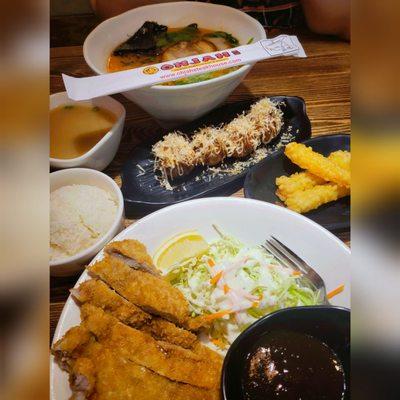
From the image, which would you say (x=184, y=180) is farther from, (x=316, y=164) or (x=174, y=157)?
(x=316, y=164)

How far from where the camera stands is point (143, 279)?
126cm

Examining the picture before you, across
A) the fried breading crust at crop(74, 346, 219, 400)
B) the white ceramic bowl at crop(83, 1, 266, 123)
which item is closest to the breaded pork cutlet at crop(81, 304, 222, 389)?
the fried breading crust at crop(74, 346, 219, 400)

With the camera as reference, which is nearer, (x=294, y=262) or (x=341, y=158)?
(x=294, y=262)

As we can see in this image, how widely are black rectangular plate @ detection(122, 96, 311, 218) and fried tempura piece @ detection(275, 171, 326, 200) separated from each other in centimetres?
Answer: 14

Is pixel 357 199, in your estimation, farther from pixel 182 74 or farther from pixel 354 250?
pixel 182 74

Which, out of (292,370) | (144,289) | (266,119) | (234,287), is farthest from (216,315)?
(266,119)

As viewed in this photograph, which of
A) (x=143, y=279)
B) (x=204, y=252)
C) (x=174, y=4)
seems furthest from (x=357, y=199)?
(x=174, y=4)

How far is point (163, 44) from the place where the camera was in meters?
1.99

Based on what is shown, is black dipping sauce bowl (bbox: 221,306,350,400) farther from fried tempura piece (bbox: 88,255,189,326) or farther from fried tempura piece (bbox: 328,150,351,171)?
fried tempura piece (bbox: 328,150,351,171)

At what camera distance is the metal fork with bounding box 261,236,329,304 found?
1.31 metres

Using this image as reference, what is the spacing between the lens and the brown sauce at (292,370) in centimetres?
80

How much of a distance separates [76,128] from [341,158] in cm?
98

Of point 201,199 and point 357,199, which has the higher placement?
point 357,199

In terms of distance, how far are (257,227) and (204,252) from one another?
0.62 ft
